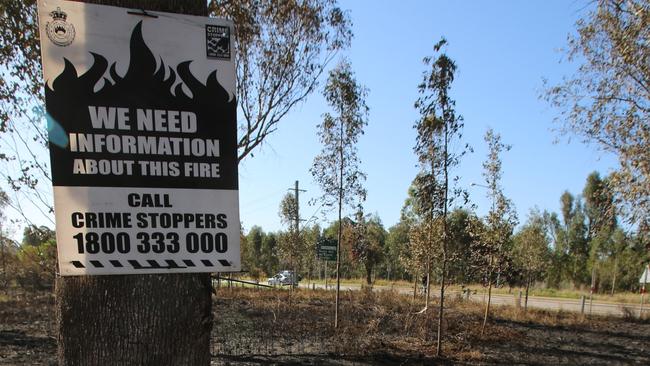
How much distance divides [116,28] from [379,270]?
166 feet

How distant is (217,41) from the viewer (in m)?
1.90

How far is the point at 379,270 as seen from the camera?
165 feet

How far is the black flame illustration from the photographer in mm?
1713

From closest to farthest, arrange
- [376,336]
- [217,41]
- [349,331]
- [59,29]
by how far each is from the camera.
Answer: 1. [59,29]
2. [217,41]
3. [376,336]
4. [349,331]

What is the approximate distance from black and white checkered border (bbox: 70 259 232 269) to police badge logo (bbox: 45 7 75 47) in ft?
3.13

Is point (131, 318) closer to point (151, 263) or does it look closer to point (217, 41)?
point (151, 263)

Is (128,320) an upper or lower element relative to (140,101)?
lower

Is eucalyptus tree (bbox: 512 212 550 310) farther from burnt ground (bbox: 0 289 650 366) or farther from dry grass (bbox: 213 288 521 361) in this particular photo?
dry grass (bbox: 213 288 521 361)

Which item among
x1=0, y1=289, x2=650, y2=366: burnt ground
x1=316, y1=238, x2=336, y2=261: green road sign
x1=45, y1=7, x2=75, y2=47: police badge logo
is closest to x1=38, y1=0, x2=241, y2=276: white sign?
x1=45, y1=7, x2=75, y2=47: police badge logo

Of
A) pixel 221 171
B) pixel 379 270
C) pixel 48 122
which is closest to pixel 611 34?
pixel 221 171

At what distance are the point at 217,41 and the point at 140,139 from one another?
58 centimetres

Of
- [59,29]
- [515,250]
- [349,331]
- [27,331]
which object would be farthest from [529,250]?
[59,29]

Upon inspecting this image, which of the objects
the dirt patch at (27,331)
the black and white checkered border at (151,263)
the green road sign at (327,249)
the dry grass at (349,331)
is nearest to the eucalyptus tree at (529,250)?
the dry grass at (349,331)

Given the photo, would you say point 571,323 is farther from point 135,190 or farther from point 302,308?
point 135,190
